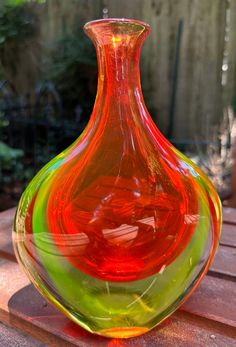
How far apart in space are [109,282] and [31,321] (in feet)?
0.48

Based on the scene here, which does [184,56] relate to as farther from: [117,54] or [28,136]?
[117,54]

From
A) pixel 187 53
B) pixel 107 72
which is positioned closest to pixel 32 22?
pixel 187 53

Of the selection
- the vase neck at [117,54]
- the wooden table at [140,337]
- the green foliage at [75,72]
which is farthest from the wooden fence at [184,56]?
the vase neck at [117,54]

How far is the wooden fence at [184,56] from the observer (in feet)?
8.64

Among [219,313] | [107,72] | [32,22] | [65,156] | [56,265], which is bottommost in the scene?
[219,313]

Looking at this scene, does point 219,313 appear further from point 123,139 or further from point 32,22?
point 32,22

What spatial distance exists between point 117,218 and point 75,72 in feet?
8.35

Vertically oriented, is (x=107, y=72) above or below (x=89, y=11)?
below

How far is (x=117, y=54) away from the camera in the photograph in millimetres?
514

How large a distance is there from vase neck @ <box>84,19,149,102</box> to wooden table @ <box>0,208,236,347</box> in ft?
1.02

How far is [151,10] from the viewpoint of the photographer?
279 cm

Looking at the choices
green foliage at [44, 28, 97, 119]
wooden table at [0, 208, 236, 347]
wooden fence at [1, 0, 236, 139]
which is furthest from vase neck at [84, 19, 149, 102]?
green foliage at [44, 28, 97, 119]

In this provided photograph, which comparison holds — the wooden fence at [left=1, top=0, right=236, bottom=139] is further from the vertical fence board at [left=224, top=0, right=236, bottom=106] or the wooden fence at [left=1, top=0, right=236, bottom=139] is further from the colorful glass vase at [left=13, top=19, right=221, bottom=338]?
the colorful glass vase at [left=13, top=19, right=221, bottom=338]

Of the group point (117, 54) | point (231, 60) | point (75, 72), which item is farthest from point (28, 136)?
point (117, 54)
